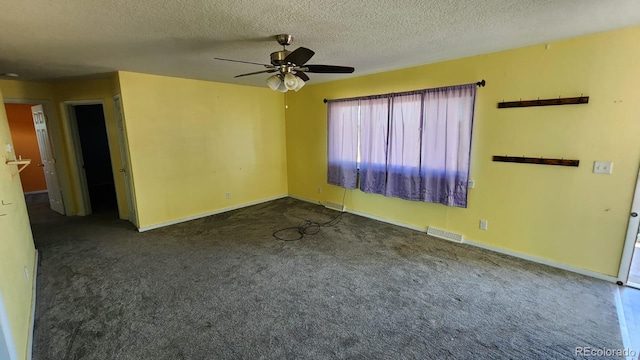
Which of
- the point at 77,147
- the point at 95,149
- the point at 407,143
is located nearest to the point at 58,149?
the point at 77,147

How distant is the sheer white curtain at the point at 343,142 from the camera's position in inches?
188

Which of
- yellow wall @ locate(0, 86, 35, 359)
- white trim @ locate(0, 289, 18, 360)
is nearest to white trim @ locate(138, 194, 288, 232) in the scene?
yellow wall @ locate(0, 86, 35, 359)

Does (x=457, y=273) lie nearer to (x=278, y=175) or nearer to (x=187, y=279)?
(x=187, y=279)

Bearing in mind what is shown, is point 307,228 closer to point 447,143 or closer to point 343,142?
point 343,142

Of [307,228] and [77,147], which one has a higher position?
[77,147]

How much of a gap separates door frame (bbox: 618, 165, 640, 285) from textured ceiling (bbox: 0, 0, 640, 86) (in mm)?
1662

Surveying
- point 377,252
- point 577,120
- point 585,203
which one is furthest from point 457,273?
point 577,120

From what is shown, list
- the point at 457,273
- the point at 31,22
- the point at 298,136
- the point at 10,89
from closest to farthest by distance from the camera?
the point at 31,22 → the point at 457,273 → the point at 10,89 → the point at 298,136

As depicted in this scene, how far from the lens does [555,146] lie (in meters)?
2.96

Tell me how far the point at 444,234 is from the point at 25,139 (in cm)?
922

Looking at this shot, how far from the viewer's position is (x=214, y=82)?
486 cm

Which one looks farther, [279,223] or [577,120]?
[279,223]

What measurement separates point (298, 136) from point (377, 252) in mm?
3238

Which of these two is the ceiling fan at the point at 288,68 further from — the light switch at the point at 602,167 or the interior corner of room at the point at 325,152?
the light switch at the point at 602,167
